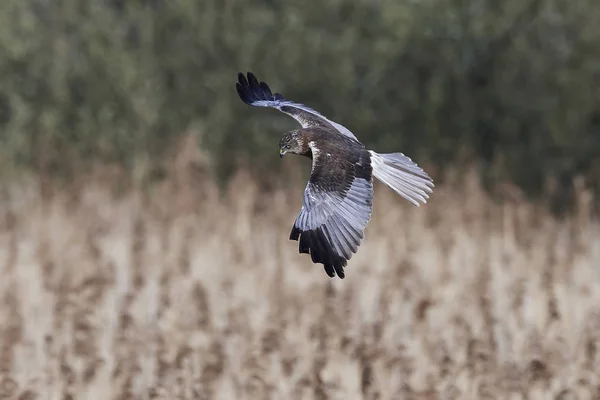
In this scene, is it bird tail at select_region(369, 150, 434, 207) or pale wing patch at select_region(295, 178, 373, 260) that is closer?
pale wing patch at select_region(295, 178, 373, 260)

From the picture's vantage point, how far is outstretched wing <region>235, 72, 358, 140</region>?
5496 mm

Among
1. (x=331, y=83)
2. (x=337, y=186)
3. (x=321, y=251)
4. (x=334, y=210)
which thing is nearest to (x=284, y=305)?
(x=337, y=186)

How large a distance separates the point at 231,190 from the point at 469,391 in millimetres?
3737

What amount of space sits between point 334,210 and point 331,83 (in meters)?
4.75

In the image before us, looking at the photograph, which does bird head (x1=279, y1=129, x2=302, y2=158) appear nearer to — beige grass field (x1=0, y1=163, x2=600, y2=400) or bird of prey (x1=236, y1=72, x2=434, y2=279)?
bird of prey (x1=236, y1=72, x2=434, y2=279)

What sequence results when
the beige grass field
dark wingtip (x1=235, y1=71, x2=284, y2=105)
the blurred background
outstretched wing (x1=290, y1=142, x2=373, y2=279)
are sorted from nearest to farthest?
outstretched wing (x1=290, y1=142, x2=373, y2=279), the beige grass field, the blurred background, dark wingtip (x1=235, y1=71, x2=284, y2=105)

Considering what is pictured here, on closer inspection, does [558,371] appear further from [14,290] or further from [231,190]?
[231,190]

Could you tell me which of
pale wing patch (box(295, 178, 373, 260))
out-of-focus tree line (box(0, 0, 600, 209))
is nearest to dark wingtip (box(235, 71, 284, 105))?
pale wing patch (box(295, 178, 373, 260))

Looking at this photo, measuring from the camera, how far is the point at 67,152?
9.02m

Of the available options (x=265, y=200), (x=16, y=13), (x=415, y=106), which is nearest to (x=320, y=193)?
(x=265, y=200)

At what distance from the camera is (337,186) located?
4.63m

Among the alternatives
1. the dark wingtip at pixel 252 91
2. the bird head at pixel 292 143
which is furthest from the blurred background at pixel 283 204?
the dark wingtip at pixel 252 91

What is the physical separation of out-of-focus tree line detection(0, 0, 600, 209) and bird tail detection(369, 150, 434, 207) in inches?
145

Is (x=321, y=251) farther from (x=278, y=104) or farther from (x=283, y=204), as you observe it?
(x=283, y=204)
